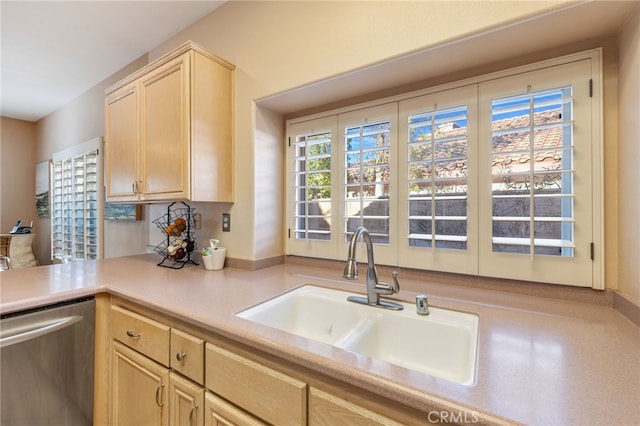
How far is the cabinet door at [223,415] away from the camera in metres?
0.82

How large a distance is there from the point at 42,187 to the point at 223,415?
15.4ft

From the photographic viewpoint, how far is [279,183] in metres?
1.81

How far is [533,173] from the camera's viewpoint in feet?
3.61

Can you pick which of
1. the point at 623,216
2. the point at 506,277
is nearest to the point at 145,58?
the point at 506,277

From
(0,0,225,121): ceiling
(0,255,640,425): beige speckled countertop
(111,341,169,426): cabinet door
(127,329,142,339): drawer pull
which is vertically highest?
(0,0,225,121): ceiling

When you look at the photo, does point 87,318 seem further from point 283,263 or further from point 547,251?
point 547,251

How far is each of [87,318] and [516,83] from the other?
2.17 metres

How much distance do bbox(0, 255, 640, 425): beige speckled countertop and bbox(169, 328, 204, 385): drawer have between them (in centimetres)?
9

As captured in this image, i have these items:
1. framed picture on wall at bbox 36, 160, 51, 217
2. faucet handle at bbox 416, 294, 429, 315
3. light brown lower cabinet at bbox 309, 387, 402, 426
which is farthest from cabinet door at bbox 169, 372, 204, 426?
framed picture on wall at bbox 36, 160, 51, 217

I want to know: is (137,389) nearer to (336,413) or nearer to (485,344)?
(336,413)

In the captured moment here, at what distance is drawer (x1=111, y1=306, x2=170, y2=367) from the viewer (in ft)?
3.54

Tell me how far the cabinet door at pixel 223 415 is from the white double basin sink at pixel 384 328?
0.26 m

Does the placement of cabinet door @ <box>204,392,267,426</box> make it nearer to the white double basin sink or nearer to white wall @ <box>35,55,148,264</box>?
the white double basin sink

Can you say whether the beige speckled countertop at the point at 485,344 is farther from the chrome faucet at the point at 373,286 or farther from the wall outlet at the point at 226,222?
the wall outlet at the point at 226,222
